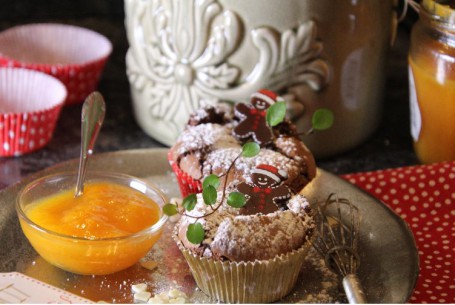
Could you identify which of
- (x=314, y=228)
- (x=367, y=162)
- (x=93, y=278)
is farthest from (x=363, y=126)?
(x=93, y=278)

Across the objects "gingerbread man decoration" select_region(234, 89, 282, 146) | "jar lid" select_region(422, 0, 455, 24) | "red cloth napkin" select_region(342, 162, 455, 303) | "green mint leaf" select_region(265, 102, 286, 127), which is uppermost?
"jar lid" select_region(422, 0, 455, 24)

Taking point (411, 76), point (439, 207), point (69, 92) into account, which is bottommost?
point (69, 92)

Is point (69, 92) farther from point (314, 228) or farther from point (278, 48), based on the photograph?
point (314, 228)

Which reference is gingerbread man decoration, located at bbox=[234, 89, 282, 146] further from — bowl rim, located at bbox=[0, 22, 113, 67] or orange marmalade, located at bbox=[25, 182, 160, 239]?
bowl rim, located at bbox=[0, 22, 113, 67]

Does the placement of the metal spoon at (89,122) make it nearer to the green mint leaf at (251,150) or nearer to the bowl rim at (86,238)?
the bowl rim at (86,238)

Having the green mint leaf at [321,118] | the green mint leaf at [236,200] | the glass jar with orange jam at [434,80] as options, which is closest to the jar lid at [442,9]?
the glass jar with orange jam at [434,80]

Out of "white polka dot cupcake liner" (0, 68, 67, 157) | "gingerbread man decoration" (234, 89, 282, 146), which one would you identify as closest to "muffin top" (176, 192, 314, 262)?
"gingerbread man decoration" (234, 89, 282, 146)

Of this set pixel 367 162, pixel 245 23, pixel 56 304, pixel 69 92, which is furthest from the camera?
pixel 69 92
